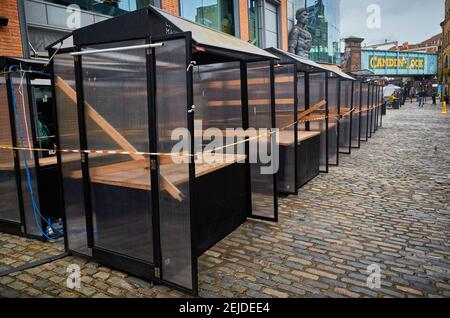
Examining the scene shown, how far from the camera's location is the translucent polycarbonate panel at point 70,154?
4848mm

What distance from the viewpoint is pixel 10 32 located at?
26.7 feet

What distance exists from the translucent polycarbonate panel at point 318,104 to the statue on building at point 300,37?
45.2 feet

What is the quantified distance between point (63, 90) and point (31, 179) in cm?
184

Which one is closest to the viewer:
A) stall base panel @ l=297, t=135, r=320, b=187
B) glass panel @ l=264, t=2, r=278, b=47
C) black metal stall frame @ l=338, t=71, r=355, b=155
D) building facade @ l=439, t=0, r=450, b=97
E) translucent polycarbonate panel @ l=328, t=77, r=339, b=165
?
stall base panel @ l=297, t=135, r=320, b=187

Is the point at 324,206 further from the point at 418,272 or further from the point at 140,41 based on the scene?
the point at 140,41

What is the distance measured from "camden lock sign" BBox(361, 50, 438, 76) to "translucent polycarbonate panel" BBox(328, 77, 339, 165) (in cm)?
3888

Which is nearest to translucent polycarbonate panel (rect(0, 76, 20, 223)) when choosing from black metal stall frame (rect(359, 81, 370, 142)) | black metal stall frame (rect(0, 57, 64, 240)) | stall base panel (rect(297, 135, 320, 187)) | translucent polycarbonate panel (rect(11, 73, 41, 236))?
black metal stall frame (rect(0, 57, 64, 240))

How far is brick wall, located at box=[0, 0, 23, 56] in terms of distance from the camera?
798cm

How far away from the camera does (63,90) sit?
194 inches

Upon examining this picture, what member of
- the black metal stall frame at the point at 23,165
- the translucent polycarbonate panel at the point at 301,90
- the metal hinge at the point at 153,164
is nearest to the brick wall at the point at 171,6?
the translucent polycarbonate panel at the point at 301,90

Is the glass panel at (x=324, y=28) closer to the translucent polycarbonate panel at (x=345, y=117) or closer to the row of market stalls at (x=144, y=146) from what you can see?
the translucent polycarbonate panel at (x=345, y=117)

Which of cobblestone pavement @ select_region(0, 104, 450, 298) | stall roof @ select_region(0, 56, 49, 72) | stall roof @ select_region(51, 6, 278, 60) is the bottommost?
cobblestone pavement @ select_region(0, 104, 450, 298)

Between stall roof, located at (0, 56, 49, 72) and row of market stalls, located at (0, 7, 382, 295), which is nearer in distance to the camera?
row of market stalls, located at (0, 7, 382, 295)

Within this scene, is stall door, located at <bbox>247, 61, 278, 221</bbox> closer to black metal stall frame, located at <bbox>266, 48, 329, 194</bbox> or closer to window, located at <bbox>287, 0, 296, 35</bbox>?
black metal stall frame, located at <bbox>266, 48, 329, 194</bbox>
